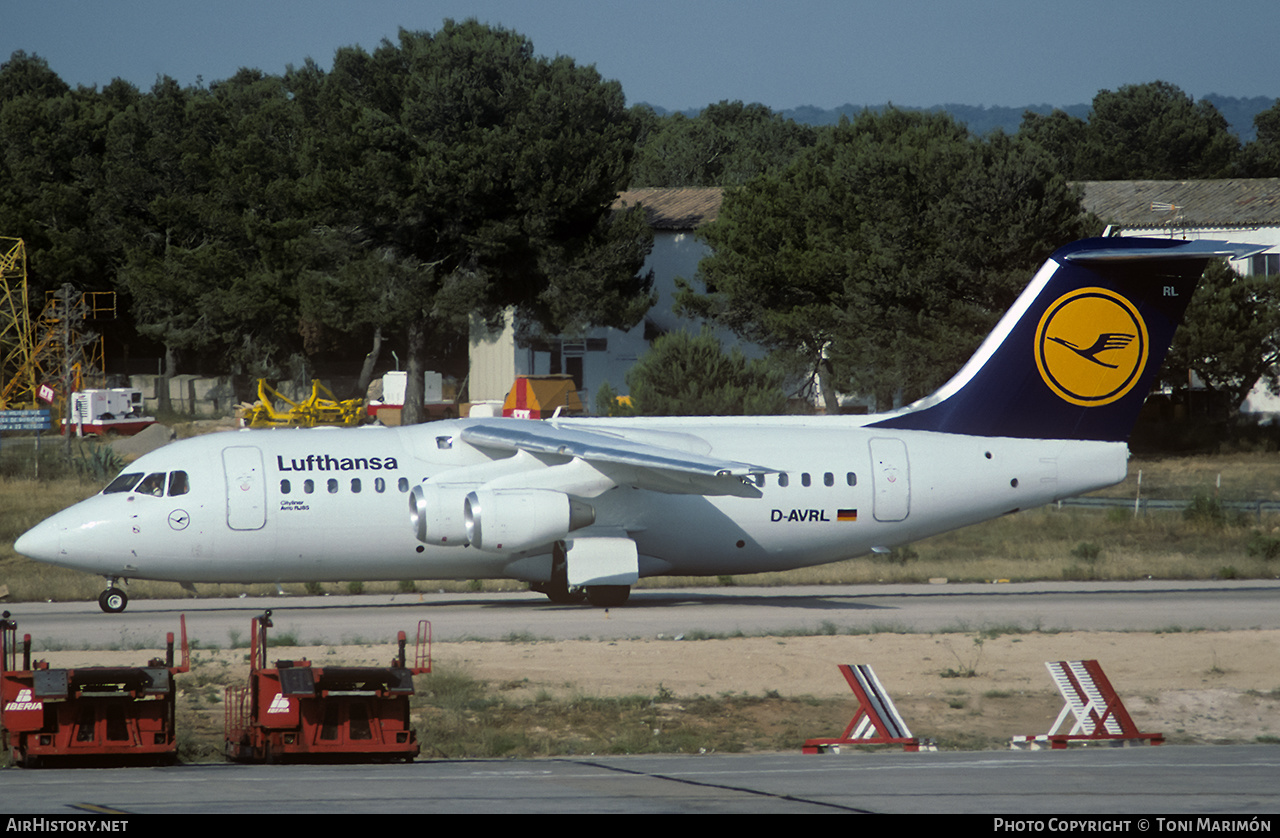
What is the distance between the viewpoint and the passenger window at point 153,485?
23.3m

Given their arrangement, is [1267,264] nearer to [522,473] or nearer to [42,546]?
[522,473]

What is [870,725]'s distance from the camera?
14.6 m

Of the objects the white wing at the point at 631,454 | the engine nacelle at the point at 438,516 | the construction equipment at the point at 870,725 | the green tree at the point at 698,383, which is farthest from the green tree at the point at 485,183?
the construction equipment at the point at 870,725

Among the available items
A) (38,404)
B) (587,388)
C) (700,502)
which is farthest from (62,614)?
(38,404)

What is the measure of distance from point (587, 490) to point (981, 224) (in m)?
33.0

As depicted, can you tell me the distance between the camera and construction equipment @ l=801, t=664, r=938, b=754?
14312 millimetres

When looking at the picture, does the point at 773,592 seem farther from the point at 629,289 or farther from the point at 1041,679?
the point at 629,289

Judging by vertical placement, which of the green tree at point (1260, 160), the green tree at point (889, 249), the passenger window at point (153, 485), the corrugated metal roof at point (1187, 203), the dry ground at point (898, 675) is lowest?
the dry ground at point (898, 675)

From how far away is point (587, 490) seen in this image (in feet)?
77.8

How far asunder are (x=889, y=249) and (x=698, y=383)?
33.7 ft

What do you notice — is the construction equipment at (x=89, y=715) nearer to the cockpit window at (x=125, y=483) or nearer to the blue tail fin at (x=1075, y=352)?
the cockpit window at (x=125, y=483)

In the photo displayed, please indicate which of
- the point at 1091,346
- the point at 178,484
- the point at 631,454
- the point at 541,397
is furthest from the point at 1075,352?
the point at 541,397

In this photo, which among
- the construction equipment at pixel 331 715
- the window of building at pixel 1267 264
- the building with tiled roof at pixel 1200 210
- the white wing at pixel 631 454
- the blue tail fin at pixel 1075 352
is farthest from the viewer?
the window of building at pixel 1267 264

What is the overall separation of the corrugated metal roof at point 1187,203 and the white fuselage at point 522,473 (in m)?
45.3
